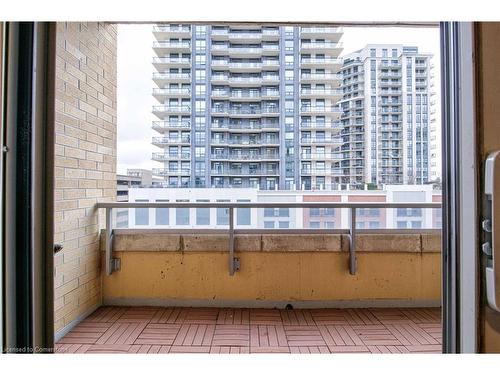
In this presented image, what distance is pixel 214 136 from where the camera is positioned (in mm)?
3307

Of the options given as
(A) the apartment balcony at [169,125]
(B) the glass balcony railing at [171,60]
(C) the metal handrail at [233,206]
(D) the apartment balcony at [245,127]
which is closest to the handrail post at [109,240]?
(C) the metal handrail at [233,206]

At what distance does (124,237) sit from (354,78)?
9.14ft

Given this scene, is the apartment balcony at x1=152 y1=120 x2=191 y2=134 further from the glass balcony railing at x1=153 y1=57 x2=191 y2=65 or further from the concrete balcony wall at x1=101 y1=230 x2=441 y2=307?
the concrete balcony wall at x1=101 y1=230 x2=441 y2=307

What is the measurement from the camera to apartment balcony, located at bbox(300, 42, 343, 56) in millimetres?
3205

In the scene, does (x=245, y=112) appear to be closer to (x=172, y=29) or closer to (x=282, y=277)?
(x=172, y=29)

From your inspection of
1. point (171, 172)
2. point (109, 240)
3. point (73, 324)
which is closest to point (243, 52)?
point (171, 172)

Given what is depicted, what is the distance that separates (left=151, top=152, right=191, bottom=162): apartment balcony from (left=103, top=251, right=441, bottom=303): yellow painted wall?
0.95 m

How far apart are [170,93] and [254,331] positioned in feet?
7.79

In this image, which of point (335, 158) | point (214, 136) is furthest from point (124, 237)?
→ point (335, 158)

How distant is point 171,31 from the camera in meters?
3.12

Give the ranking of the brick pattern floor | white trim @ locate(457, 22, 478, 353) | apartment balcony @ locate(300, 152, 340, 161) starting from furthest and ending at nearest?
apartment balcony @ locate(300, 152, 340, 161) → the brick pattern floor → white trim @ locate(457, 22, 478, 353)

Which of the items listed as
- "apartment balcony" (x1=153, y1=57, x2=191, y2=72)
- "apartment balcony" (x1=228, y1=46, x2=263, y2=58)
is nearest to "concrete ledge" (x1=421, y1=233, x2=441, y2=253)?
"apartment balcony" (x1=228, y1=46, x2=263, y2=58)

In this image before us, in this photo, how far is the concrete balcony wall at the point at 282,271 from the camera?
9.85ft

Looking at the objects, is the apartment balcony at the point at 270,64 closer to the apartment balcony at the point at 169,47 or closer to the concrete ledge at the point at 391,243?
the apartment balcony at the point at 169,47
